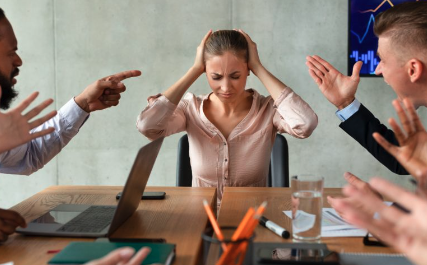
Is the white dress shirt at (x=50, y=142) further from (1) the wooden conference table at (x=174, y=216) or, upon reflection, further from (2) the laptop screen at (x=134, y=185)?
(2) the laptop screen at (x=134, y=185)

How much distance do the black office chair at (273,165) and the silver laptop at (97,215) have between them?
3.06 feet

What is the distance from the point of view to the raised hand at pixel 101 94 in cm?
208

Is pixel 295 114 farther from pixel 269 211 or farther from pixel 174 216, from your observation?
pixel 174 216

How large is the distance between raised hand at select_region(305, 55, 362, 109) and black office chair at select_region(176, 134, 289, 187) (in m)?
0.55

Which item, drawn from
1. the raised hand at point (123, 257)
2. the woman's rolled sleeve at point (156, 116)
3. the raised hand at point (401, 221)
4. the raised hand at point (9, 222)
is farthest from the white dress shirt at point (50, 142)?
the raised hand at point (401, 221)

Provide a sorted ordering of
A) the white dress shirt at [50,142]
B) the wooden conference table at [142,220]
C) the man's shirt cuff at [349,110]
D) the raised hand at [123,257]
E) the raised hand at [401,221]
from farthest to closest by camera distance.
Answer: the white dress shirt at [50,142] < the man's shirt cuff at [349,110] < the wooden conference table at [142,220] < the raised hand at [123,257] < the raised hand at [401,221]

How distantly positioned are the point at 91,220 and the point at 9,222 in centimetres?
22

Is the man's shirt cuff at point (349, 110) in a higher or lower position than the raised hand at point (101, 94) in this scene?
lower

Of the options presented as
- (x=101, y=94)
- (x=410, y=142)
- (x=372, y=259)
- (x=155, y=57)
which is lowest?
(x=372, y=259)

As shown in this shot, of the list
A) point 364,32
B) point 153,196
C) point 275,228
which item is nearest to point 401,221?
point 275,228

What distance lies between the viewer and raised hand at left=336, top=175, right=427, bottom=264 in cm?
73

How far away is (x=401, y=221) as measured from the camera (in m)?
0.76

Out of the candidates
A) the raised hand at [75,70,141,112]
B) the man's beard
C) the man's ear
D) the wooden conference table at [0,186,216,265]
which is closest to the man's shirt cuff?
the man's ear

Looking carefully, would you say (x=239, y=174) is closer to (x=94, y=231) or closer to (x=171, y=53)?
(x=94, y=231)
